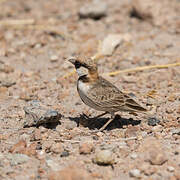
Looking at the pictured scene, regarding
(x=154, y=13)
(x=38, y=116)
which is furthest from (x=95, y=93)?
(x=154, y=13)

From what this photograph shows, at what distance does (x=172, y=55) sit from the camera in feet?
26.7

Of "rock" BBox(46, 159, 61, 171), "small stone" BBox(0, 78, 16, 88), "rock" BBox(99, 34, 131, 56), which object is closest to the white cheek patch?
"rock" BBox(46, 159, 61, 171)

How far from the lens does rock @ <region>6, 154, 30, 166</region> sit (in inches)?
189

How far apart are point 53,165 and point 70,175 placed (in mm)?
437

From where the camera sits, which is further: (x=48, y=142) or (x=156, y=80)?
(x=156, y=80)

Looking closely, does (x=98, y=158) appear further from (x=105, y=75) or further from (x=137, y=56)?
(x=137, y=56)

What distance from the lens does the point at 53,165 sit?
4.73m

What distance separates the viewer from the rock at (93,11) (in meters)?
10.1

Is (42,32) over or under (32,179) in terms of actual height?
over

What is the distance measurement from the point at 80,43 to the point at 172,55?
2074 mm

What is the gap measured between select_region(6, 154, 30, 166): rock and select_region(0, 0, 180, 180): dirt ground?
12mm

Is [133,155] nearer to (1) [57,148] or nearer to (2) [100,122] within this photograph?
(1) [57,148]

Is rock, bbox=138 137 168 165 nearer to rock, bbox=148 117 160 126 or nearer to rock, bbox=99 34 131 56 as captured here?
rock, bbox=148 117 160 126

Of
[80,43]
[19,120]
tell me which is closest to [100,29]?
[80,43]
